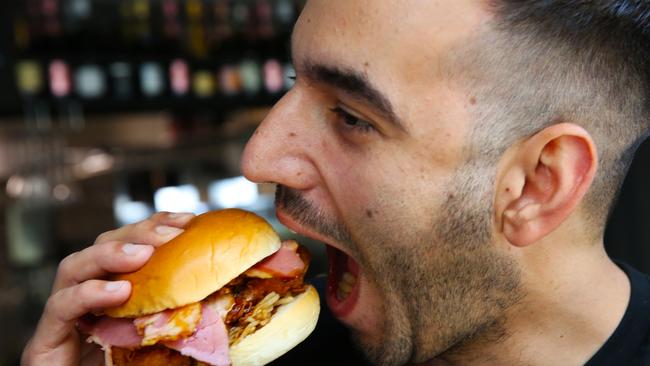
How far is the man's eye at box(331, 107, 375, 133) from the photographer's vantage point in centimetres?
165

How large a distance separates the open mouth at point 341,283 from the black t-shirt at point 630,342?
1.84 feet

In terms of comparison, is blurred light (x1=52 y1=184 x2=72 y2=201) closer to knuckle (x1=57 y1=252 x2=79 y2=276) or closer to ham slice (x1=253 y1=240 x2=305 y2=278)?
knuckle (x1=57 y1=252 x2=79 y2=276)

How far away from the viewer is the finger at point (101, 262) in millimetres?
1729

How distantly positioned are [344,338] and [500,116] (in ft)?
2.93

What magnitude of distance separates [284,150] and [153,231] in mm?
390

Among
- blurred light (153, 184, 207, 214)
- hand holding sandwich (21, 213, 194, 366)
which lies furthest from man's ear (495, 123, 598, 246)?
blurred light (153, 184, 207, 214)

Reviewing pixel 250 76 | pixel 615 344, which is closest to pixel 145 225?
pixel 615 344

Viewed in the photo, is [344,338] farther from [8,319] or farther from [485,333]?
[8,319]

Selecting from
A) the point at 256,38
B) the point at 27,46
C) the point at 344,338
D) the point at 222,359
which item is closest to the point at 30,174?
the point at 27,46

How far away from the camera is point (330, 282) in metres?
2.01

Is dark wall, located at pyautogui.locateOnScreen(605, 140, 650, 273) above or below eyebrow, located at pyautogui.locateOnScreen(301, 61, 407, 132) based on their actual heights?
below

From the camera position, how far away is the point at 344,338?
222 cm

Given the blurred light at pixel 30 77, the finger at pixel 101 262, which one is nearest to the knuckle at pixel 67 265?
the finger at pixel 101 262

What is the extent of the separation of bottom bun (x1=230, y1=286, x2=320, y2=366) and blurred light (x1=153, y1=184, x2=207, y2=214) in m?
4.28
